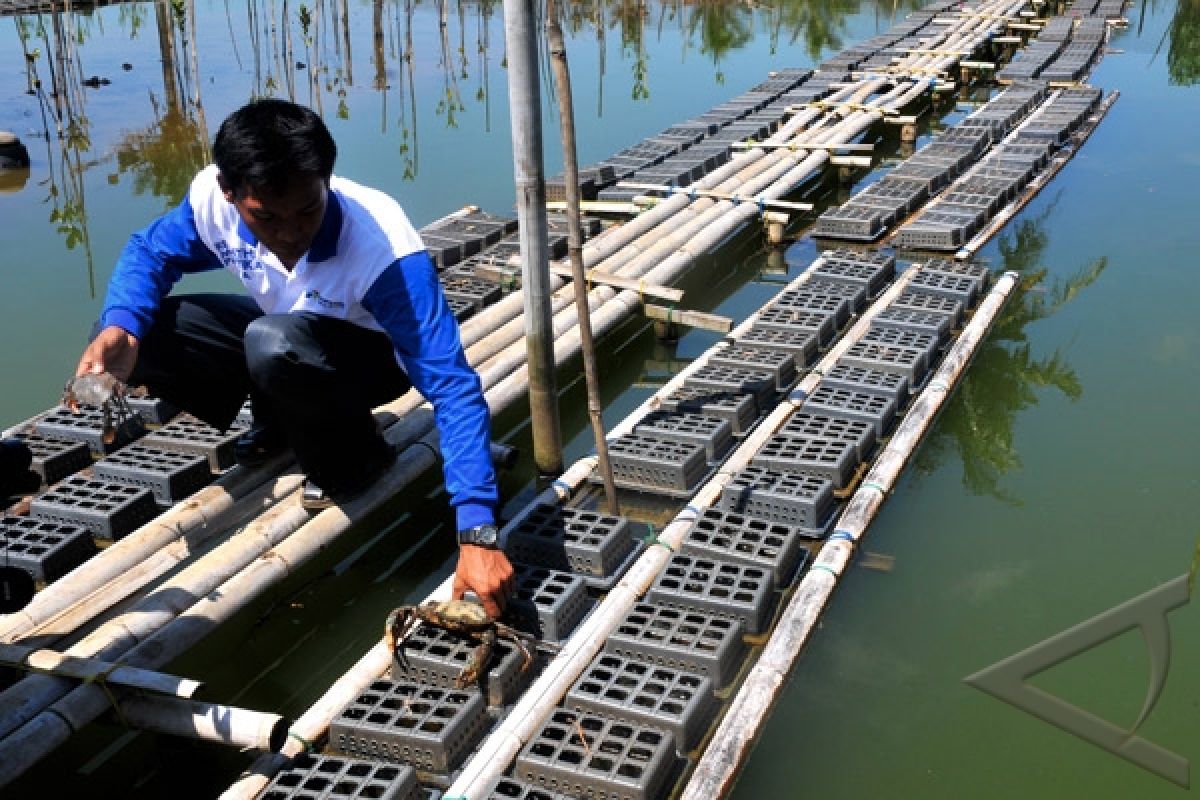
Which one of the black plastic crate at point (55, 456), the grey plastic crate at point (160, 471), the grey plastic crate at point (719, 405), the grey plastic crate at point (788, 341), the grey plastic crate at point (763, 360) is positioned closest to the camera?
the grey plastic crate at point (160, 471)

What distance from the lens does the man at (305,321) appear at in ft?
9.48

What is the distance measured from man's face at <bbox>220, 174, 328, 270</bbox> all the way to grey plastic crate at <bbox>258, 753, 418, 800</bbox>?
4.34 feet

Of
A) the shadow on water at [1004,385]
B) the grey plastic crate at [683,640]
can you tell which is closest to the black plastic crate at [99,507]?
the grey plastic crate at [683,640]

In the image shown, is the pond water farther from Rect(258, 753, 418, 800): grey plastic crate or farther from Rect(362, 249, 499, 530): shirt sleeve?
Rect(362, 249, 499, 530): shirt sleeve

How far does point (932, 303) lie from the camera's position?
5.68m

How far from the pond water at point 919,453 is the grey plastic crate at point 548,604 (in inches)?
25.5

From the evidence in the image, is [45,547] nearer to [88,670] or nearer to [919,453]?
[88,670]

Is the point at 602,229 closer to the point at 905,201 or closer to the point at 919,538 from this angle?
the point at 905,201

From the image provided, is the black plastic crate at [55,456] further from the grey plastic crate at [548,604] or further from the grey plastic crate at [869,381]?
the grey plastic crate at [869,381]

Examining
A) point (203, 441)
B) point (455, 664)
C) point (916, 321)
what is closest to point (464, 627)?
point (455, 664)

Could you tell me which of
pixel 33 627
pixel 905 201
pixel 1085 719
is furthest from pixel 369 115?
pixel 1085 719

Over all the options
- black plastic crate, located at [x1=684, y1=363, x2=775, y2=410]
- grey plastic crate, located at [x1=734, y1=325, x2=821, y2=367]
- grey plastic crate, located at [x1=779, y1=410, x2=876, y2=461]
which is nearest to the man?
black plastic crate, located at [x1=684, y1=363, x2=775, y2=410]

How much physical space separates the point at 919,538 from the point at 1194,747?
117cm

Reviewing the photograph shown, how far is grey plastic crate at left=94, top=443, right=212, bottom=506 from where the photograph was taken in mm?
4108
